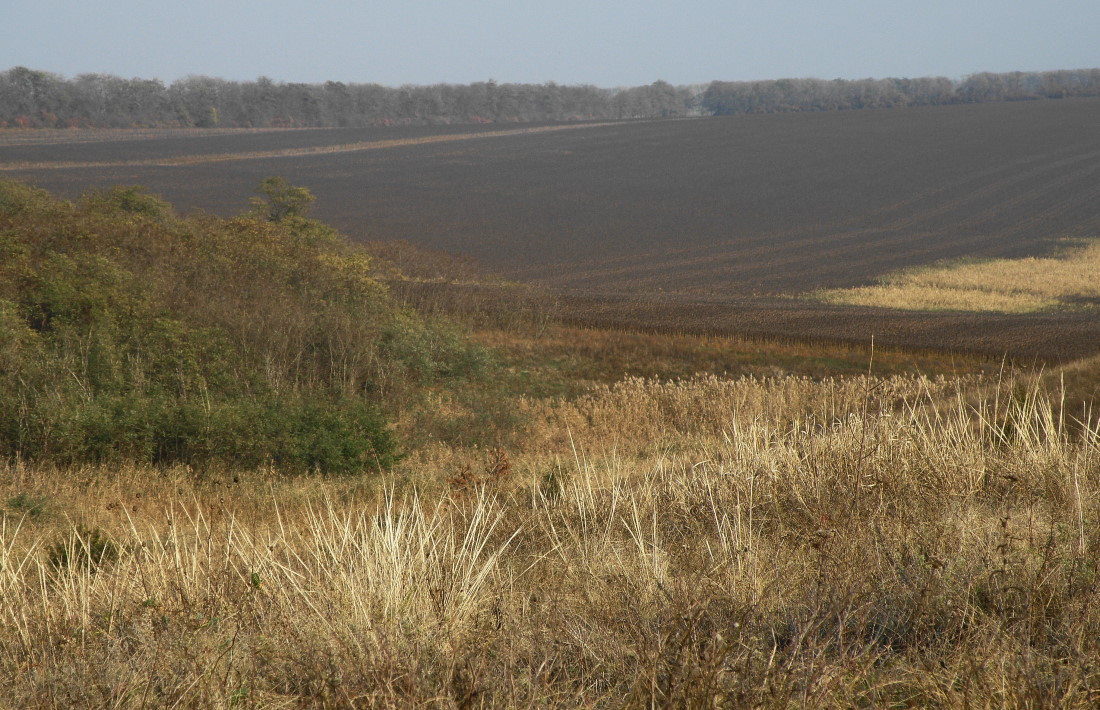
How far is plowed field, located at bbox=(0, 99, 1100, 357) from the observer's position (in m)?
40.5

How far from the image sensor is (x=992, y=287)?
44031mm

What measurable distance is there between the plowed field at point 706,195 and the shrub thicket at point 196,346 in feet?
47.4

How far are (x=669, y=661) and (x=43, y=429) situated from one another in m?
12.1

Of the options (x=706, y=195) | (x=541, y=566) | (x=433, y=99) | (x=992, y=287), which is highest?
(x=433, y=99)

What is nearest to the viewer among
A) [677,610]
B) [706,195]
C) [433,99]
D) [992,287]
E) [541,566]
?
[677,610]

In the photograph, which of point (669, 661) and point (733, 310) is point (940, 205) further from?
point (669, 661)

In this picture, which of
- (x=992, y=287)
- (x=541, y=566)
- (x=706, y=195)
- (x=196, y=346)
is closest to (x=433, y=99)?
(x=706, y=195)

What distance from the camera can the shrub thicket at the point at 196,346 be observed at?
13227mm

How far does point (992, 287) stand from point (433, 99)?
105 metres

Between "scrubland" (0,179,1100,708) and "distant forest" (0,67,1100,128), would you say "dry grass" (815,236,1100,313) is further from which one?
"distant forest" (0,67,1100,128)

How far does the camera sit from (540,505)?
7.59m

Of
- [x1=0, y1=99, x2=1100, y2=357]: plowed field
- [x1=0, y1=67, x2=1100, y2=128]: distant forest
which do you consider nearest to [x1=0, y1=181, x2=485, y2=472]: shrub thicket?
[x1=0, y1=99, x2=1100, y2=357]: plowed field

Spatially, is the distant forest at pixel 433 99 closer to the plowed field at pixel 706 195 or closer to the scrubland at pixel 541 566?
the plowed field at pixel 706 195

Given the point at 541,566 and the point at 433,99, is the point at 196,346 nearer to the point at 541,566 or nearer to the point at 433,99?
the point at 541,566
